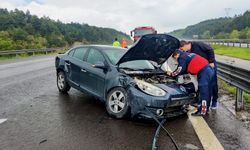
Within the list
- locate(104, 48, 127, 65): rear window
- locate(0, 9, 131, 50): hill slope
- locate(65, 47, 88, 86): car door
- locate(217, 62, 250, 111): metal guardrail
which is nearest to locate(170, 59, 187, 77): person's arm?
locate(217, 62, 250, 111): metal guardrail

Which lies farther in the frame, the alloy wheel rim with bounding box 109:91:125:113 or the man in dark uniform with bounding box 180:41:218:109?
the man in dark uniform with bounding box 180:41:218:109

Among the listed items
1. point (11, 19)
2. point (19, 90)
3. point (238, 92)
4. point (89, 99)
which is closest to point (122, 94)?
point (89, 99)

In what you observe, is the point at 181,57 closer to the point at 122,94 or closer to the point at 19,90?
the point at 122,94

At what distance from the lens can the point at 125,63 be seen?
21.8ft

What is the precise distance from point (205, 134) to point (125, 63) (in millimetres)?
2504

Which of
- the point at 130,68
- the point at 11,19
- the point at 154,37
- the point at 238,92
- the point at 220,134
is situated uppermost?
the point at 11,19

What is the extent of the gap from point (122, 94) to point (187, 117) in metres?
1.42

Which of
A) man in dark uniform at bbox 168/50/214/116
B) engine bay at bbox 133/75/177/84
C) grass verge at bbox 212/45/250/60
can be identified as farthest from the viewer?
grass verge at bbox 212/45/250/60

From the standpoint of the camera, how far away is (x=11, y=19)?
6938 cm

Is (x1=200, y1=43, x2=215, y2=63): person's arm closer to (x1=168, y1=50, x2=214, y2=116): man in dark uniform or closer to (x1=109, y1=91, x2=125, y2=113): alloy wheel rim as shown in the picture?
(x1=168, y1=50, x2=214, y2=116): man in dark uniform

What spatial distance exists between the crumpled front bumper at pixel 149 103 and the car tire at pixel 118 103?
140 millimetres

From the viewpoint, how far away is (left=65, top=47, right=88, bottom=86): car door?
741 centimetres

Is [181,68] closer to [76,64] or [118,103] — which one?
[118,103]

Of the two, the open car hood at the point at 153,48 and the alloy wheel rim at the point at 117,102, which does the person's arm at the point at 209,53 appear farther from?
the alloy wheel rim at the point at 117,102
